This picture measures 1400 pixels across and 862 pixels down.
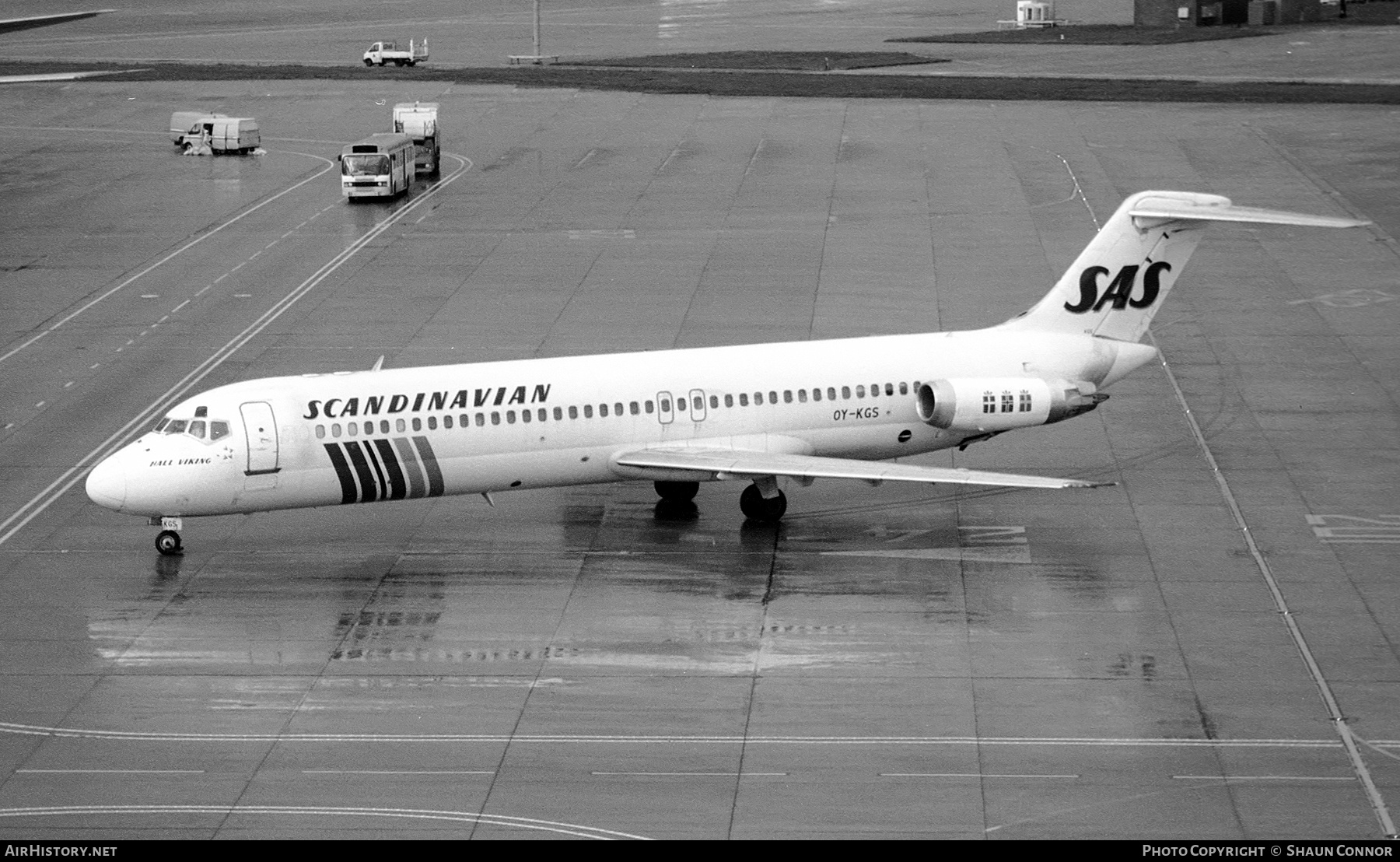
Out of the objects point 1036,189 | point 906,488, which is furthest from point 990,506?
point 1036,189

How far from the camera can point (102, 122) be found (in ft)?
315

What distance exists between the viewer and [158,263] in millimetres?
65375

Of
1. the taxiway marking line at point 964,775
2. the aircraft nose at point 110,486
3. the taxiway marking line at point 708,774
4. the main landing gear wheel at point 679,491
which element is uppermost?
the aircraft nose at point 110,486

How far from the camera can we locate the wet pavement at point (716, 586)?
2714 cm

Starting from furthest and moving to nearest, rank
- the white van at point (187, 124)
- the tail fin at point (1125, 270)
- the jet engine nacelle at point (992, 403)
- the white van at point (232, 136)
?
the white van at point (187, 124), the white van at point (232, 136), the tail fin at point (1125, 270), the jet engine nacelle at point (992, 403)

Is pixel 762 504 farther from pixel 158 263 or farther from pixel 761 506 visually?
pixel 158 263

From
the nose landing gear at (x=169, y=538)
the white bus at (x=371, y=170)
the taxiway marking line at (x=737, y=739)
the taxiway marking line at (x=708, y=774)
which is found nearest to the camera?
the taxiway marking line at (x=708, y=774)

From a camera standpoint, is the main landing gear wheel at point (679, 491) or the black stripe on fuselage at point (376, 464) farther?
the main landing gear wheel at point (679, 491)

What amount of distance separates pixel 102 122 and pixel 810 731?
76234 mm

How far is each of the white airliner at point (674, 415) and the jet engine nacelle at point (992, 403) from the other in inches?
1.4

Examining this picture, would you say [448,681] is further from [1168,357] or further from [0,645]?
[1168,357]

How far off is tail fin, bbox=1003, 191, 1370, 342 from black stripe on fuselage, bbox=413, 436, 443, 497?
1249 centimetres

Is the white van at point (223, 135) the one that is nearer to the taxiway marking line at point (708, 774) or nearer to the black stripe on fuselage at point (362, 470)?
the black stripe on fuselage at point (362, 470)

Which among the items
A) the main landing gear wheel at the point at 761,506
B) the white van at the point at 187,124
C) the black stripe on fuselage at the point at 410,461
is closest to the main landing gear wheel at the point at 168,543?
the black stripe on fuselage at the point at 410,461
